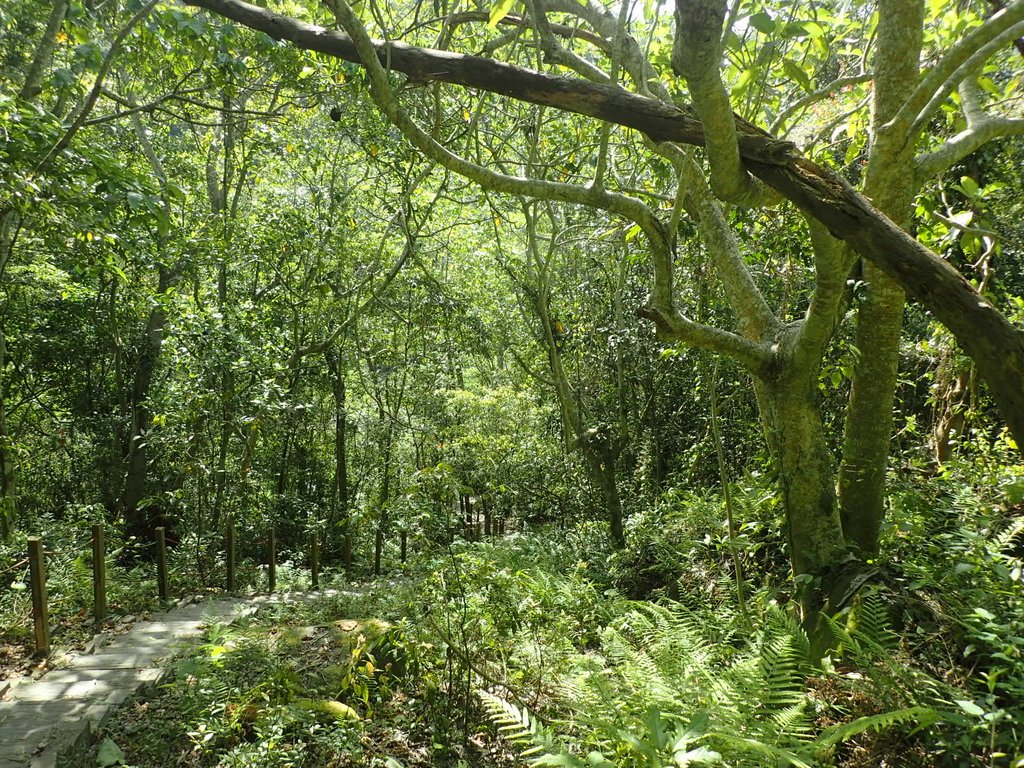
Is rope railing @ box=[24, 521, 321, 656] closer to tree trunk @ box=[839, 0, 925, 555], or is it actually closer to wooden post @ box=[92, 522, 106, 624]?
wooden post @ box=[92, 522, 106, 624]

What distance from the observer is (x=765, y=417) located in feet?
15.3

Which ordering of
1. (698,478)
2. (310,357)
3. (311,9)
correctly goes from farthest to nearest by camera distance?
(310,357) < (698,478) < (311,9)

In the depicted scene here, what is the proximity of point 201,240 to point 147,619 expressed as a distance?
5.59 meters

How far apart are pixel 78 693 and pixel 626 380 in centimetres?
862

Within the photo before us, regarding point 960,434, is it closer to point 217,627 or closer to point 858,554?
point 858,554

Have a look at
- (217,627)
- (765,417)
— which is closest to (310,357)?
(217,627)

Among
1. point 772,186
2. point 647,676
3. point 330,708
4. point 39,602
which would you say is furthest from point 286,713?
point 772,186

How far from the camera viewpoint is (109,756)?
11.9 feet

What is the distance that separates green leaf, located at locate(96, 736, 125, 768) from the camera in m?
3.63

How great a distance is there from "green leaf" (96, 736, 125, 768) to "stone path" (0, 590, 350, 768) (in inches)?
5.7

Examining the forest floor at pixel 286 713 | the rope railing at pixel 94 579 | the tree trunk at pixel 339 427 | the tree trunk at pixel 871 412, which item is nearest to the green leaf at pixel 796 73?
the tree trunk at pixel 871 412

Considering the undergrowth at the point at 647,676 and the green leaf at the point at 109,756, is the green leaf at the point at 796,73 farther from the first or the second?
the green leaf at the point at 109,756

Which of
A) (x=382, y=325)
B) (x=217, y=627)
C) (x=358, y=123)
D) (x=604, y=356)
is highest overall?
(x=358, y=123)

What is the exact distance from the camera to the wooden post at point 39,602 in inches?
207
